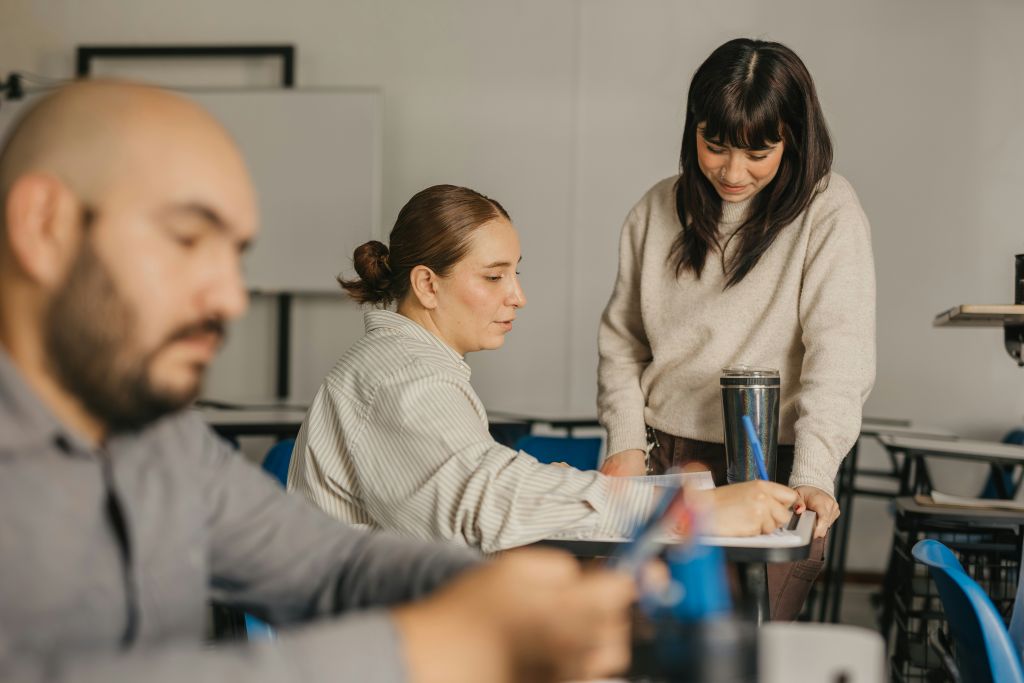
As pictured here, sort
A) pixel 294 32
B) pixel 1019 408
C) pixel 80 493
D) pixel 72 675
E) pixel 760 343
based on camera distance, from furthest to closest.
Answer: pixel 294 32 → pixel 1019 408 → pixel 760 343 → pixel 80 493 → pixel 72 675

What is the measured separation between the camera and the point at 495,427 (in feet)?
11.2

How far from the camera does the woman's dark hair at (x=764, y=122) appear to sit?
6.00ft

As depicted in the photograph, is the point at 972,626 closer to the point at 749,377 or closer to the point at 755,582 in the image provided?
the point at 755,582

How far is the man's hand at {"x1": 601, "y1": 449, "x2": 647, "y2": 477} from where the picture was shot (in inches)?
76.4

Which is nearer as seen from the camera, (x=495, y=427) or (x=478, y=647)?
(x=478, y=647)

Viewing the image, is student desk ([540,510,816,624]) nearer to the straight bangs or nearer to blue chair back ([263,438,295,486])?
the straight bangs

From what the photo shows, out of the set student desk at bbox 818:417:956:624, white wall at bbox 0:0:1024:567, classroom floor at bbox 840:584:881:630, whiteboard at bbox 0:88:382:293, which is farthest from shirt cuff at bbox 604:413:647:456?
whiteboard at bbox 0:88:382:293

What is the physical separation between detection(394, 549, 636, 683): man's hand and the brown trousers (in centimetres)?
105

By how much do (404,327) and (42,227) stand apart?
3.24 ft

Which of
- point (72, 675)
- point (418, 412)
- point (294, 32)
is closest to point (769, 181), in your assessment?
point (418, 412)

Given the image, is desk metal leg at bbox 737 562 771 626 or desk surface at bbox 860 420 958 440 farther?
desk surface at bbox 860 420 958 440

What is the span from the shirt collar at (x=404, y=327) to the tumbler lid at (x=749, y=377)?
16.0 inches

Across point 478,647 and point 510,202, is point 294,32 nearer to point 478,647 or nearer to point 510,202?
point 510,202

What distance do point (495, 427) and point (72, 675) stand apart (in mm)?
2842
